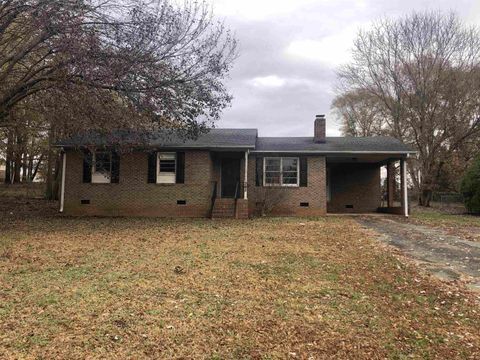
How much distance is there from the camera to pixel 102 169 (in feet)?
54.3

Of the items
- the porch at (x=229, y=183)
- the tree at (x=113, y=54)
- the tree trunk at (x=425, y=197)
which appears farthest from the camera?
the tree trunk at (x=425, y=197)

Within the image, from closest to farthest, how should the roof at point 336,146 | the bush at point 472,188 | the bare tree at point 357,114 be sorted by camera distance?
1. the roof at point 336,146
2. the bush at point 472,188
3. the bare tree at point 357,114

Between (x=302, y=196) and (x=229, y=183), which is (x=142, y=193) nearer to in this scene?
(x=229, y=183)

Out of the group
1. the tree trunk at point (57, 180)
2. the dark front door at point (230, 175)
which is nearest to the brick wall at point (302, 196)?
the dark front door at point (230, 175)

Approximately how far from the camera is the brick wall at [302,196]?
55.8 ft

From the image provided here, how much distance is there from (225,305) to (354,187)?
16317 millimetres

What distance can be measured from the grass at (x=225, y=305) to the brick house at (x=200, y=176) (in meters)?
7.85

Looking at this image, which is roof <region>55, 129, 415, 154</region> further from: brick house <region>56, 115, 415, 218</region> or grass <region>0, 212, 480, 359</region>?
grass <region>0, 212, 480, 359</region>

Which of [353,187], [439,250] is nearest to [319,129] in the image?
[353,187]

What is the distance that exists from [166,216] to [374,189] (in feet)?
34.4

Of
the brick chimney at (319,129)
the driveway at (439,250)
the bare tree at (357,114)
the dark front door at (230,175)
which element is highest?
the bare tree at (357,114)

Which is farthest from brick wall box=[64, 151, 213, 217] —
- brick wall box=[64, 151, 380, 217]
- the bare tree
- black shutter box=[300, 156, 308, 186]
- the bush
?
the bare tree

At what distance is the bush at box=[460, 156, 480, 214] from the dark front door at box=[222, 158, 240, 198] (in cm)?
1201

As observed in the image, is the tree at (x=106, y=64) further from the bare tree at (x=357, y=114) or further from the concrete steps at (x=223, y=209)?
the bare tree at (x=357, y=114)
